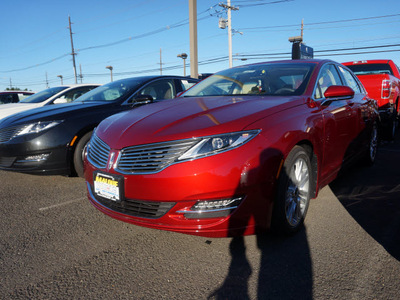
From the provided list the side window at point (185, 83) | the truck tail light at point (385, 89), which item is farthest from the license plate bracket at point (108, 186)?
the truck tail light at point (385, 89)

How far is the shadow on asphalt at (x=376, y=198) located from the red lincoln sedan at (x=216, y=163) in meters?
0.55

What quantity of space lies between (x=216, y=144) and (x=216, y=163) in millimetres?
139

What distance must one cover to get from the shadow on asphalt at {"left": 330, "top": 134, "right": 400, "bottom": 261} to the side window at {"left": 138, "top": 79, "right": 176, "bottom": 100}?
2946 millimetres

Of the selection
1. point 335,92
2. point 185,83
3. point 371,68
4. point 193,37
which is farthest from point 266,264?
point 193,37

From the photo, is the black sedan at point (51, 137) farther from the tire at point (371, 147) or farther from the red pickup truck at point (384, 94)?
the red pickup truck at point (384, 94)

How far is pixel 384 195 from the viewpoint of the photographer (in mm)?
3561

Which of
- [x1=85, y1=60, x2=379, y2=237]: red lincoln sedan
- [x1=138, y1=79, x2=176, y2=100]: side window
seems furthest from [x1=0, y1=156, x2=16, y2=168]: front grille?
[x1=138, y1=79, x2=176, y2=100]: side window

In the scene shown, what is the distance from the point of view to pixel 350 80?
426 centimetres

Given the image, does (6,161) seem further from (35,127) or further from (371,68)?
(371,68)

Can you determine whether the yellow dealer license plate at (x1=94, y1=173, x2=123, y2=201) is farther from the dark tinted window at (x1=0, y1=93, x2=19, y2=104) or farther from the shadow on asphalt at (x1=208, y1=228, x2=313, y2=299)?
the dark tinted window at (x1=0, y1=93, x2=19, y2=104)

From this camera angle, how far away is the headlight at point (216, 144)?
6.82ft

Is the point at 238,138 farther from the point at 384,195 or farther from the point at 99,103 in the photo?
the point at 99,103

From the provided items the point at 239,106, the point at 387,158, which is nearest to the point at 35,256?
the point at 239,106

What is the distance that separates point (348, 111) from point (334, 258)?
6.12 feet
